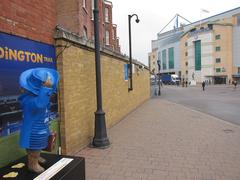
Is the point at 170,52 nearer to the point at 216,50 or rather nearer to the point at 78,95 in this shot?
the point at 216,50

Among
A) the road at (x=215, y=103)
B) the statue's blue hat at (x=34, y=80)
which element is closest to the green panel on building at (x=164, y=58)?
the road at (x=215, y=103)

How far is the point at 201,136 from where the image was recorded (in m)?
A: 7.47

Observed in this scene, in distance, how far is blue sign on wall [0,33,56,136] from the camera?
11.5 feet

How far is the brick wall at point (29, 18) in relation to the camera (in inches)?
141

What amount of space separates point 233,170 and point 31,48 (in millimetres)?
4298

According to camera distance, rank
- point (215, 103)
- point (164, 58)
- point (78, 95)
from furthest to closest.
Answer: point (164, 58), point (215, 103), point (78, 95)

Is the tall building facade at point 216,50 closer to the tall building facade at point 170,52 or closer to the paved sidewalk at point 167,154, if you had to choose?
the tall building facade at point 170,52

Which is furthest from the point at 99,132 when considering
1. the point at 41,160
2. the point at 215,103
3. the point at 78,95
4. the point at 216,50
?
the point at 216,50

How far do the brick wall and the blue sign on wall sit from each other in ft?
0.48

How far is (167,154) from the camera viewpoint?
5.71 m

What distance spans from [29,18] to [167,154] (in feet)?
13.3

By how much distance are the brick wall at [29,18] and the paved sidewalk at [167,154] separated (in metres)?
2.67

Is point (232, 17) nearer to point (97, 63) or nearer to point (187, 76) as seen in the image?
Answer: point (187, 76)

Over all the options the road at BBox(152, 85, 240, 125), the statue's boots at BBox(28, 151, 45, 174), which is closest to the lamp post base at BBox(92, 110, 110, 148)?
the statue's boots at BBox(28, 151, 45, 174)
